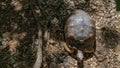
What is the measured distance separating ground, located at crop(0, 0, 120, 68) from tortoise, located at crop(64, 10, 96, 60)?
0.40ft

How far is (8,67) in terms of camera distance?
388 centimetres

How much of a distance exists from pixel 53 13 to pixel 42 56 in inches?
21.0

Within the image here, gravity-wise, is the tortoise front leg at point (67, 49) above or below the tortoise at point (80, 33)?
below

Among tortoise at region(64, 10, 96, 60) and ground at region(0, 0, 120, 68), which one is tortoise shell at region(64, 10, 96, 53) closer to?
tortoise at region(64, 10, 96, 60)

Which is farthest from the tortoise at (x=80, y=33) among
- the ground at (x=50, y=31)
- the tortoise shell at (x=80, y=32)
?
the ground at (x=50, y=31)

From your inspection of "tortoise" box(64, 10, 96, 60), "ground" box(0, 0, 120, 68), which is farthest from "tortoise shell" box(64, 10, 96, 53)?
"ground" box(0, 0, 120, 68)

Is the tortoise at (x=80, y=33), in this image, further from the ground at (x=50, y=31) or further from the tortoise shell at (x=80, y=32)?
the ground at (x=50, y=31)

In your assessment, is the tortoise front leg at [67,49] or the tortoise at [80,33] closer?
the tortoise at [80,33]

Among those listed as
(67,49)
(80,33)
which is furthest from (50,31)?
(80,33)

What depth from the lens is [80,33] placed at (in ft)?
12.6

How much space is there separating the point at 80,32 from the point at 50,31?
0.39m

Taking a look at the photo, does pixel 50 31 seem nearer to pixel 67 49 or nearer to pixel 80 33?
pixel 67 49

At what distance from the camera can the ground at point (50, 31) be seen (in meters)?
3.94

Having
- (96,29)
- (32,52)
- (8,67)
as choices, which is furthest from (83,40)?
(8,67)
